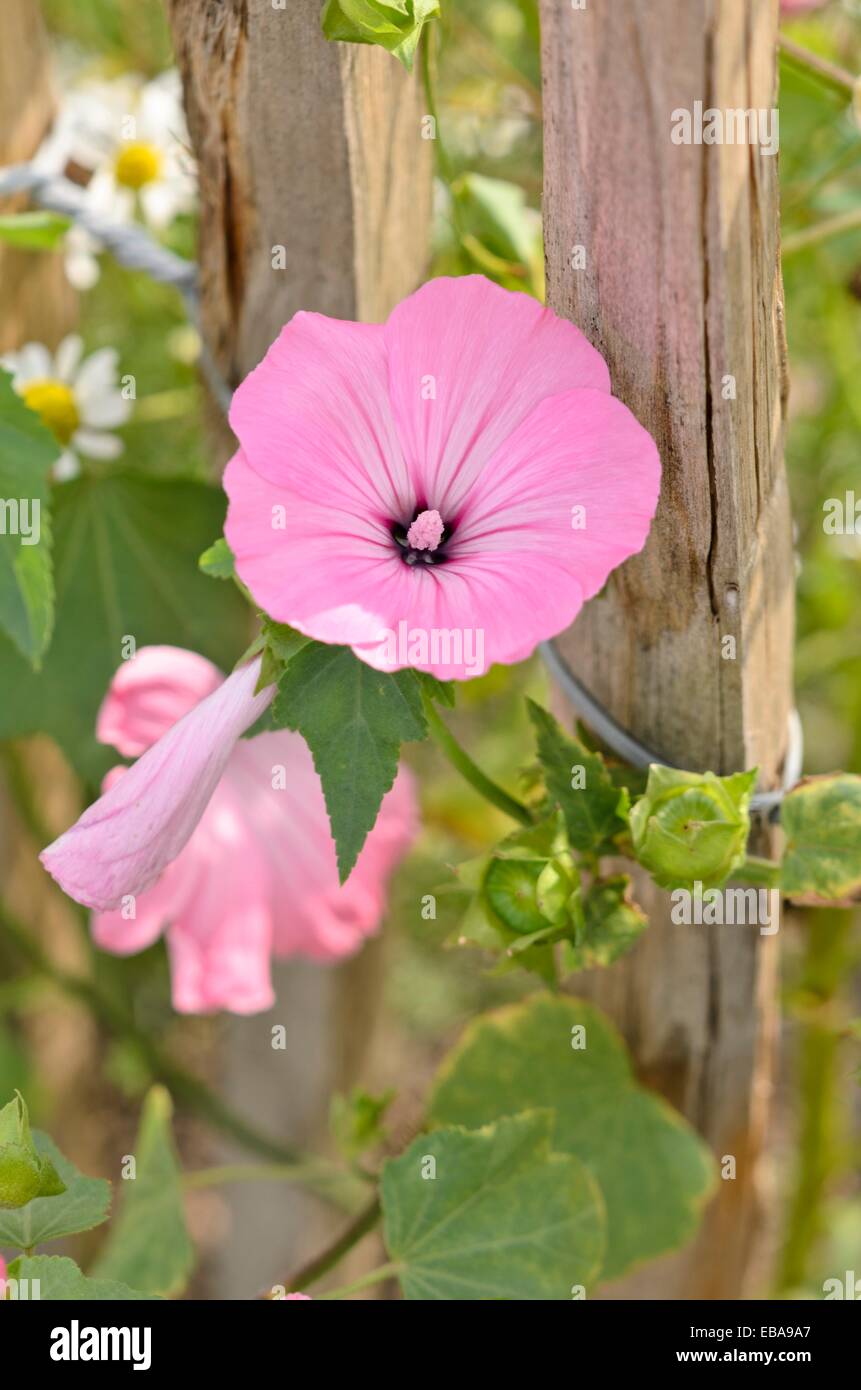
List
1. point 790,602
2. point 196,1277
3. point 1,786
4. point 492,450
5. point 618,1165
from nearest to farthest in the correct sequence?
point 492,450 < point 790,602 < point 618,1165 < point 1,786 < point 196,1277

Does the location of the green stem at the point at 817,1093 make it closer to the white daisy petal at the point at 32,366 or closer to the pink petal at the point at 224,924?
the pink petal at the point at 224,924

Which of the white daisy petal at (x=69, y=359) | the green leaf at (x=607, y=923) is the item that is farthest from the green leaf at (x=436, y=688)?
the white daisy petal at (x=69, y=359)

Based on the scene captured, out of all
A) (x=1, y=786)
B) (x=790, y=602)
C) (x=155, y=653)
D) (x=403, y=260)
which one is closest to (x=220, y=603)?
(x=155, y=653)

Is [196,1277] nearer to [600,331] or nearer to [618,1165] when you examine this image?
[618,1165]

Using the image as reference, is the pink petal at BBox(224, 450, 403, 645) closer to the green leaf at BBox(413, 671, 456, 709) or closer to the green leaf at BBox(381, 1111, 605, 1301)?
the green leaf at BBox(413, 671, 456, 709)

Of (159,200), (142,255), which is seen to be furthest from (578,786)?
(159,200)

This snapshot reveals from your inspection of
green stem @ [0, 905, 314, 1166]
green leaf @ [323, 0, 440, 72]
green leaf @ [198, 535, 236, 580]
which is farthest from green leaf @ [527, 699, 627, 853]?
green stem @ [0, 905, 314, 1166]

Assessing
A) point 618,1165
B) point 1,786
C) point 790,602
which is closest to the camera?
point 790,602
